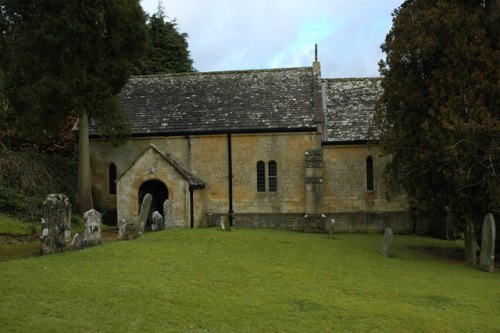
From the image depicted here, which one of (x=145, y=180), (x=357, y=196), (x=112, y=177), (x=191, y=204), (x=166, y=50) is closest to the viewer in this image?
(x=145, y=180)

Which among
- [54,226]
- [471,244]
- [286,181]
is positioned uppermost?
[286,181]

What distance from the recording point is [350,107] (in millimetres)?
33281

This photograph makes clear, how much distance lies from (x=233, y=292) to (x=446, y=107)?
12.7 m

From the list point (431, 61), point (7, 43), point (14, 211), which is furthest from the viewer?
point (7, 43)

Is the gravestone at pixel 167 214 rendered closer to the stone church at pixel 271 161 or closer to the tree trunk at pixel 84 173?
the stone church at pixel 271 161

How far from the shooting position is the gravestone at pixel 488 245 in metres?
19.7

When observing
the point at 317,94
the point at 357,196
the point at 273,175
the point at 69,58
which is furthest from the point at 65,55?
the point at 357,196

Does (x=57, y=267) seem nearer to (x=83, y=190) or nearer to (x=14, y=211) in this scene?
(x=14, y=211)

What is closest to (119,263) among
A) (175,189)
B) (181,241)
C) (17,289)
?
(17,289)

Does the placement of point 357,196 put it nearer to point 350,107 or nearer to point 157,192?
point 350,107

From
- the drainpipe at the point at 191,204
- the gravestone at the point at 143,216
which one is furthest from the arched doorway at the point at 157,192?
the gravestone at the point at 143,216

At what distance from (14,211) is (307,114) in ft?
56.7

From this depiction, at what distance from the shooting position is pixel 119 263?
14.8 metres

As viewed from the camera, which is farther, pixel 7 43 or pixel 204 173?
pixel 204 173
